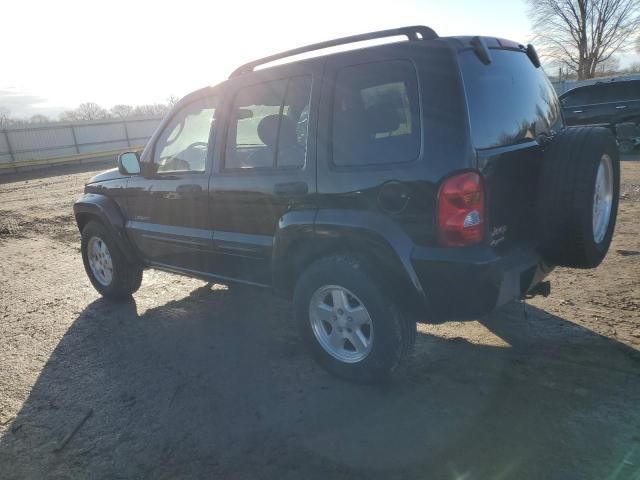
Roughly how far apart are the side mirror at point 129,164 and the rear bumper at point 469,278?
9.07 feet

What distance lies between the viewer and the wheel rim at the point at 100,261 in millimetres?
4766

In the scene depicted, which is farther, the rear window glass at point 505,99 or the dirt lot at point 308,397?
the rear window glass at point 505,99

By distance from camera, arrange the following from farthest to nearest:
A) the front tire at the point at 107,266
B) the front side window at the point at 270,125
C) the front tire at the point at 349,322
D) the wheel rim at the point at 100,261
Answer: the wheel rim at the point at 100,261 → the front tire at the point at 107,266 → the front side window at the point at 270,125 → the front tire at the point at 349,322

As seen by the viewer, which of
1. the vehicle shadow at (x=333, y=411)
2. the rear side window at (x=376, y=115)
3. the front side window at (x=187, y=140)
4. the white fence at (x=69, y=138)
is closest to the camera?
the vehicle shadow at (x=333, y=411)

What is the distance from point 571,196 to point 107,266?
4.22 meters

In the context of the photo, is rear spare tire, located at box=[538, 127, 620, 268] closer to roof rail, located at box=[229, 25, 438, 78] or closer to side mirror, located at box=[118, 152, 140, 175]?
roof rail, located at box=[229, 25, 438, 78]

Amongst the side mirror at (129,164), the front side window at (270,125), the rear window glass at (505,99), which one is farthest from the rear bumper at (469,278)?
the side mirror at (129,164)

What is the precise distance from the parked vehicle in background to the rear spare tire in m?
9.79

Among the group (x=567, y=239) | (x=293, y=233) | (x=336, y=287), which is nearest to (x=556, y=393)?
(x=567, y=239)

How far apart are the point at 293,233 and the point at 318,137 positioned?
1.99 ft

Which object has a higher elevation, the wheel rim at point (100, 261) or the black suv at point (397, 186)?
the black suv at point (397, 186)

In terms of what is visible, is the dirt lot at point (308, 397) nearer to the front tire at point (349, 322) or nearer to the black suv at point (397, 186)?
the front tire at point (349, 322)

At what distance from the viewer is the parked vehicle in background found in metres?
11.2

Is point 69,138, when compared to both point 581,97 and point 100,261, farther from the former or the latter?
point 581,97
